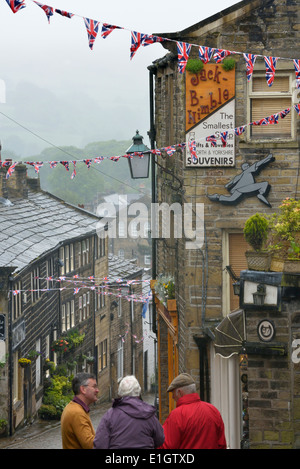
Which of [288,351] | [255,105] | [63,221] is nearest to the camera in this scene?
[288,351]

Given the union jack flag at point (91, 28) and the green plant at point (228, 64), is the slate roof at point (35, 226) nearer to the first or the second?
the green plant at point (228, 64)

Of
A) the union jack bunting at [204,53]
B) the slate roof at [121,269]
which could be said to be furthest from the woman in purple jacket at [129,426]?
the slate roof at [121,269]

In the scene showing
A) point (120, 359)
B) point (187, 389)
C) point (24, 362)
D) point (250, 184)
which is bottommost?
point (120, 359)

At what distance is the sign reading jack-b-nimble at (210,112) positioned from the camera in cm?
1491

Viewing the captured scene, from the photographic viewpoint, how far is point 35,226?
34656 mm

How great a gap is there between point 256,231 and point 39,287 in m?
21.6

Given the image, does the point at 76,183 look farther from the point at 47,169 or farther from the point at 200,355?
the point at 200,355

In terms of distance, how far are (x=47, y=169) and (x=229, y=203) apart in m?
169

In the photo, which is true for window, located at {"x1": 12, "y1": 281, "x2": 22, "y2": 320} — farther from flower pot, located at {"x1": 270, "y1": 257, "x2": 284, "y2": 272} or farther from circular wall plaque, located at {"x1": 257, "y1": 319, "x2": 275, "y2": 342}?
circular wall plaque, located at {"x1": 257, "y1": 319, "x2": 275, "y2": 342}

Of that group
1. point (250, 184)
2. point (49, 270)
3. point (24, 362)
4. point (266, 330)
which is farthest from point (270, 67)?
point (49, 270)

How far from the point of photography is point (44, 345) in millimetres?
32469

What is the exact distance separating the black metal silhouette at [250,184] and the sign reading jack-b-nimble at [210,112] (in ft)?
0.93

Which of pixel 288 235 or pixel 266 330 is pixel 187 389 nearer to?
pixel 266 330
